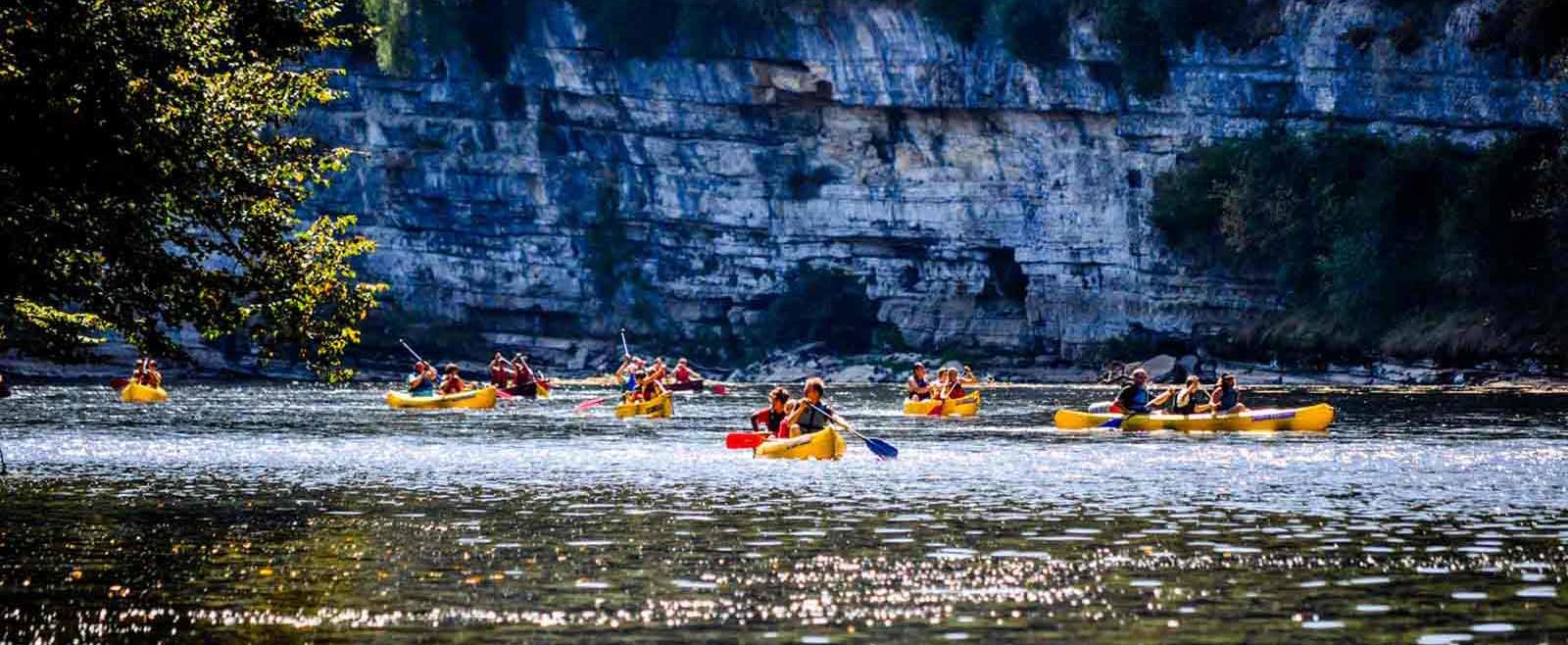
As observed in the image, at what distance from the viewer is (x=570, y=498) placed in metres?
28.6

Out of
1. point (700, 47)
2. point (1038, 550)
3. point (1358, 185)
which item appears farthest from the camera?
point (700, 47)

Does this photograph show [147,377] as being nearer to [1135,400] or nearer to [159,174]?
[1135,400]

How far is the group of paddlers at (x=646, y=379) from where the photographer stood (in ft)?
183

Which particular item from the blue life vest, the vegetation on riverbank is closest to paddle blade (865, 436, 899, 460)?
the blue life vest

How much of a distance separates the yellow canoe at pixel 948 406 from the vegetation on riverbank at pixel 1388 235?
883 inches

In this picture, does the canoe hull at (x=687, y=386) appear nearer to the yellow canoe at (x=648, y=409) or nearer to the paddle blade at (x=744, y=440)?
the yellow canoe at (x=648, y=409)

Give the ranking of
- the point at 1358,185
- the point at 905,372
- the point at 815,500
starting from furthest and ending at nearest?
1. the point at 905,372
2. the point at 1358,185
3. the point at 815,500

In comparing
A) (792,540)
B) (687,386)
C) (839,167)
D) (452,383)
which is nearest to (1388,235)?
(687,386)

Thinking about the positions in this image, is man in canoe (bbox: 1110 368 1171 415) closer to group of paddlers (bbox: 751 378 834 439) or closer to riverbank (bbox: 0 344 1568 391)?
group of paddlers (bbox: 751 378 834 439)

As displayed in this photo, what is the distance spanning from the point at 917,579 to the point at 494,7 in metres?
89.8

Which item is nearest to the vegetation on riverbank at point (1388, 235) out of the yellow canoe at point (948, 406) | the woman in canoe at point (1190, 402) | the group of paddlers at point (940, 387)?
the group of paddlers at point (940, 387)

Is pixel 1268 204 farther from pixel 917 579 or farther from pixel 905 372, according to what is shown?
pixel 917 579

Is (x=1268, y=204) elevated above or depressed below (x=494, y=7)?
below

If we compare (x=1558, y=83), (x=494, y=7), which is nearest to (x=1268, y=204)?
(x=1558, y=83)
